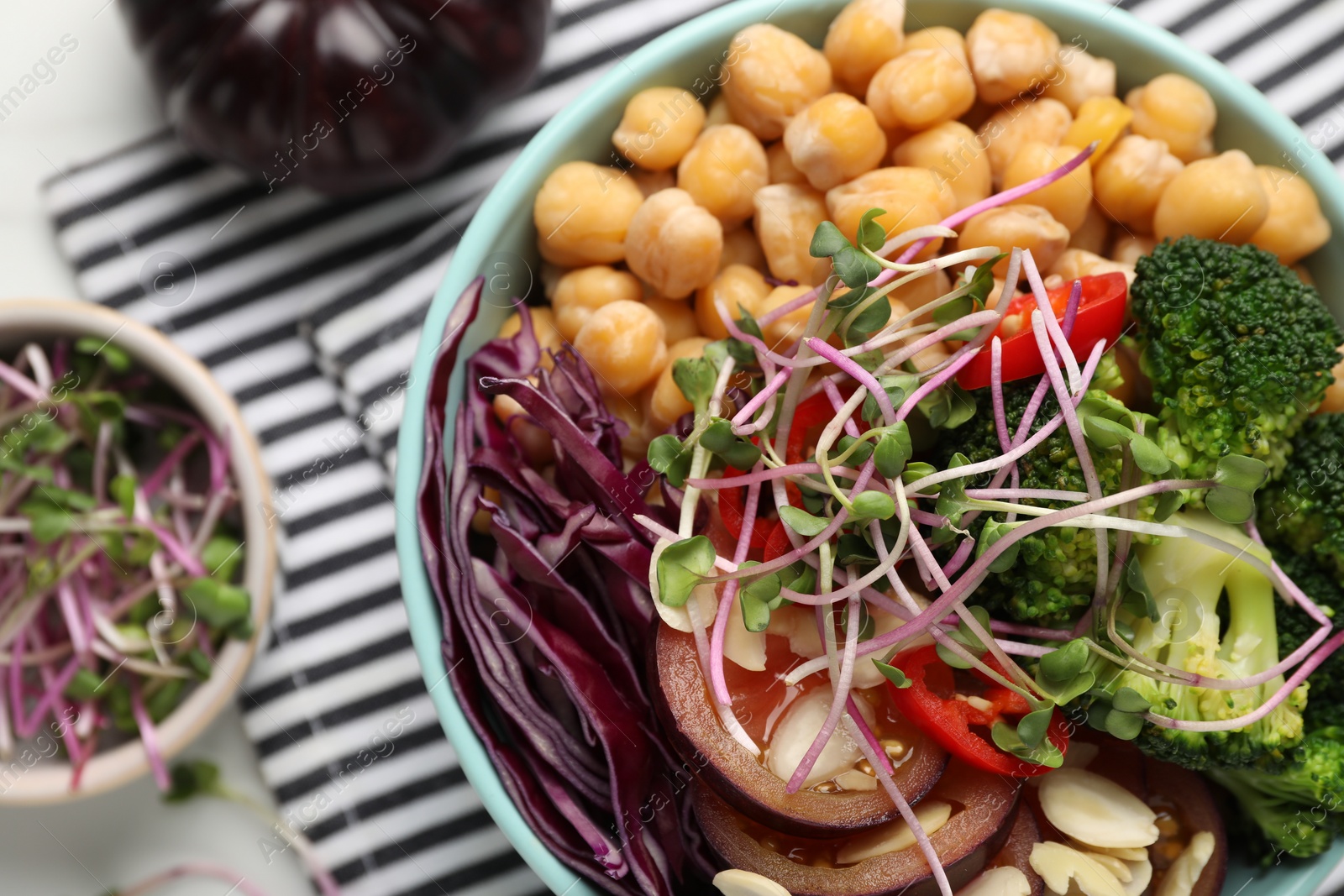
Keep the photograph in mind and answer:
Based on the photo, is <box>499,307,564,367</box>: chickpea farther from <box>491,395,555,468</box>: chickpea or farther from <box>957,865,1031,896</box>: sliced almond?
<box>957,865,1031,896</box>: sliced almond

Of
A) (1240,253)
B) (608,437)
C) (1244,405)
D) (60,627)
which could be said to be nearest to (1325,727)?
(1244,405)

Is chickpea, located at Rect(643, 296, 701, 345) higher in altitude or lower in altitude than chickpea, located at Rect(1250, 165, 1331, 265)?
lower

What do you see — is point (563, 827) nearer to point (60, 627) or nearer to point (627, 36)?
point (60, 627)

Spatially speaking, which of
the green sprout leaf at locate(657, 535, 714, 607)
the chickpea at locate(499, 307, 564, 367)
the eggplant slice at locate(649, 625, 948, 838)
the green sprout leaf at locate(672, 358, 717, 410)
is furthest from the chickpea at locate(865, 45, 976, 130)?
the eggplant slice at locate(649, 625, 948, 838)

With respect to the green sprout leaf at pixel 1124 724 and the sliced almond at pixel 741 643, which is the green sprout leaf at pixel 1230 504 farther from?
the sliced almond at pixel 741 643

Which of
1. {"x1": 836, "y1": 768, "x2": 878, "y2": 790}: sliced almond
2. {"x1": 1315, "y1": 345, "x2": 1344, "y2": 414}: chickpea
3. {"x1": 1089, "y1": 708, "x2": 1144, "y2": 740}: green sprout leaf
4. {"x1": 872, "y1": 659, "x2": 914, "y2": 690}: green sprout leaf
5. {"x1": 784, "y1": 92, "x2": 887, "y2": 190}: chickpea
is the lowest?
{"x1": 836, "y1": 768, "x2": 878, "y2": 790}: sliced almond

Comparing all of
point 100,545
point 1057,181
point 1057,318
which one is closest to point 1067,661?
point 1057,318
